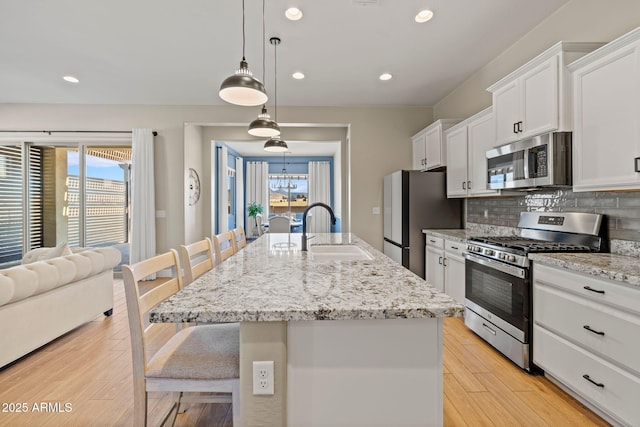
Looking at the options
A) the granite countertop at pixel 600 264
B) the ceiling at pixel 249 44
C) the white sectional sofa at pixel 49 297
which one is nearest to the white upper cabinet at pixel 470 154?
the ceiling at pixel 249 44

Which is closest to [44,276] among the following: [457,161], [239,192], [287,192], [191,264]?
[191,264]

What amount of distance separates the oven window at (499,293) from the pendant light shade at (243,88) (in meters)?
2.11

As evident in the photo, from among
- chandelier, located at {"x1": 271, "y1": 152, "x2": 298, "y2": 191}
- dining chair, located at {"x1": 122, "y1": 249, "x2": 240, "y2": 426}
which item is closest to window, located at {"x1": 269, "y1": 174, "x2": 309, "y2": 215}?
chandelier, located at {"x1": 271, "y1": 152, "x2": 298, "y2": 191}

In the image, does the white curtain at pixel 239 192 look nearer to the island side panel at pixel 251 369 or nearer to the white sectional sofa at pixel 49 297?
the white sectional sofa at pixel 49 297

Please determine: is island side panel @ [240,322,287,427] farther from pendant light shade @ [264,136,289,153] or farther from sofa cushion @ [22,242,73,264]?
sofa cushion @ [22,242,73,264]

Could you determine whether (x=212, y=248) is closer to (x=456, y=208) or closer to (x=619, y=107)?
(x=619, y=107)

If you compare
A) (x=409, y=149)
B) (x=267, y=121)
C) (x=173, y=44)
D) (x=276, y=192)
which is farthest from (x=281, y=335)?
(x=276, y=192)

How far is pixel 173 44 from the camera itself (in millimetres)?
3010

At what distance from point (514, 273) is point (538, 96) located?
129 centimetres

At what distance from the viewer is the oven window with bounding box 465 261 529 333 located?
2.09m

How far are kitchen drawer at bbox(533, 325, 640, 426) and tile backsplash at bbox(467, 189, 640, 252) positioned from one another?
75 cm

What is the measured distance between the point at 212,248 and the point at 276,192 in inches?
292

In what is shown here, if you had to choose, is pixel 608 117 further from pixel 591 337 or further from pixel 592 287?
pixel 591 337

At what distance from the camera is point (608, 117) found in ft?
5.85
